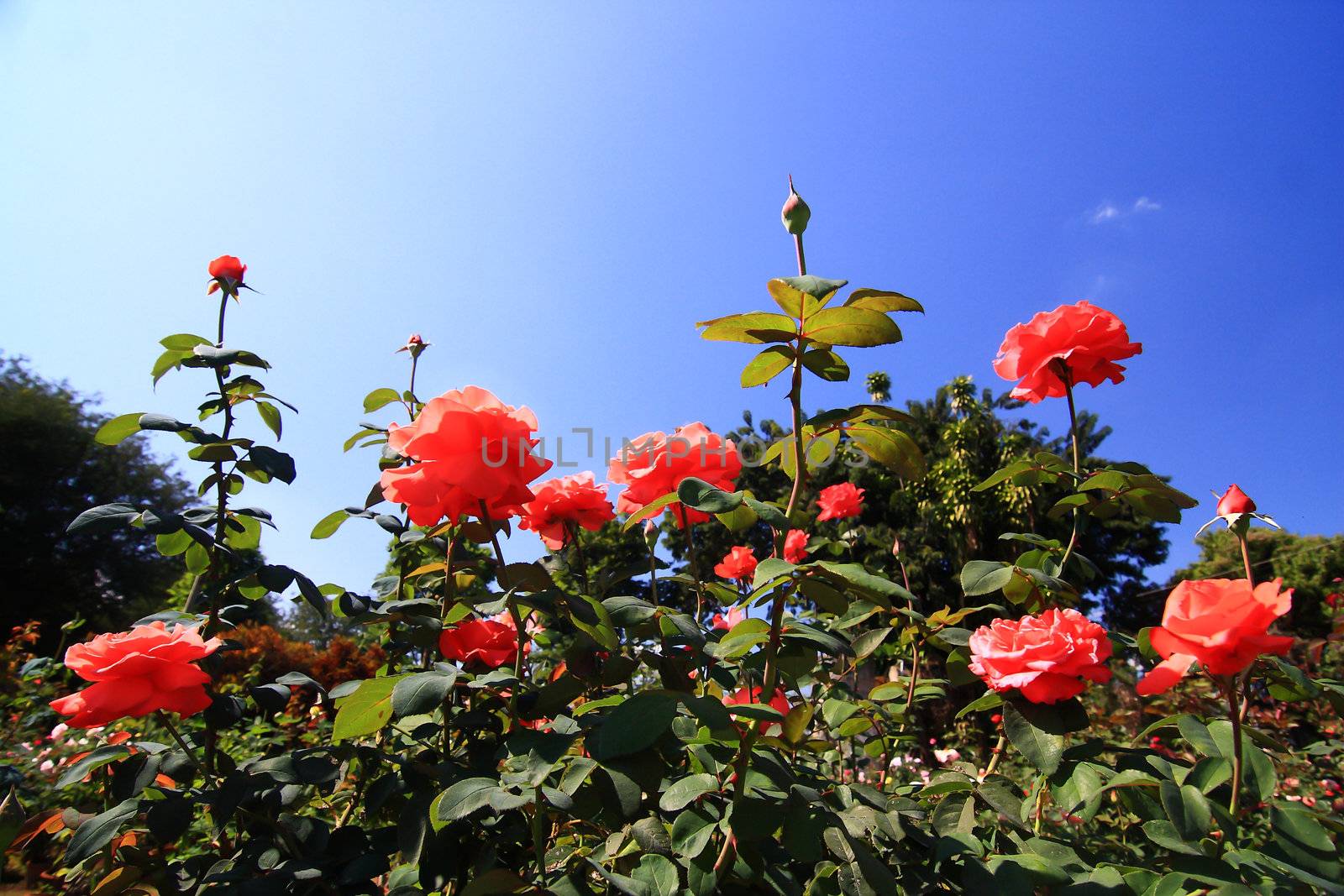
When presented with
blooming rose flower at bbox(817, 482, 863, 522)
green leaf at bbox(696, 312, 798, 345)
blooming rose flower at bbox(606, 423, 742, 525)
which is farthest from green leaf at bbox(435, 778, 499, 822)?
blooming rose flower at bbox(817, 482, 863, 522)

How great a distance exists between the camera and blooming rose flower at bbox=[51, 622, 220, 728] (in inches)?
44.3

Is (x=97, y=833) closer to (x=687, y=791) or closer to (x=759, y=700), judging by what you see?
(x=687, y=791)

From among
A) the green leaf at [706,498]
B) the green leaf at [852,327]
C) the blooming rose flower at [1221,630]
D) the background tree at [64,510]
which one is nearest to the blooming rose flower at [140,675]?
the green leaf at [706,498]

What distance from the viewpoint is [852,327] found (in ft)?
3.00

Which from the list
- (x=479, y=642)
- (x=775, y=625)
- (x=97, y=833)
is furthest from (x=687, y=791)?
(x=97, y=833)

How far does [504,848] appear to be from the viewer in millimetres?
1144

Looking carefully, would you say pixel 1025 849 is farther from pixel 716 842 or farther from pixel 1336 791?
pixel 1336 791

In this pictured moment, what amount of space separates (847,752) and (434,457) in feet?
6.64

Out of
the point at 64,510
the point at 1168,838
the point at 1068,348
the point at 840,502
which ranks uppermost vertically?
the point at 64,510

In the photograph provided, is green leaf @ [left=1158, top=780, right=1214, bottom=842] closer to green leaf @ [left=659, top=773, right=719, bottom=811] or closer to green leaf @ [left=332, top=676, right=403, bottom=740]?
green leaf @ [left=659, top=773, right=719, bottom=811]

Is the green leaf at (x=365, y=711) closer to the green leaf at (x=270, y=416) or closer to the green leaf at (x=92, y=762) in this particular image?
the green leaf at (x=92, y=762)

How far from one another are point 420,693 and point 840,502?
2.39m

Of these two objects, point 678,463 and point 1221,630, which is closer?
point 1221,630

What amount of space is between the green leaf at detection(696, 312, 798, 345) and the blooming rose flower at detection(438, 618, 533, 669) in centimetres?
84
